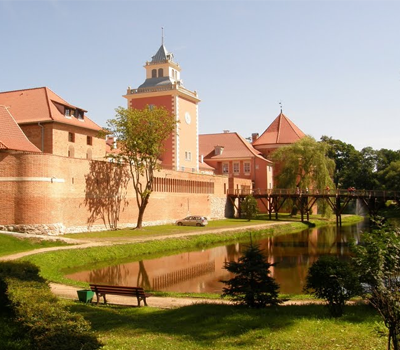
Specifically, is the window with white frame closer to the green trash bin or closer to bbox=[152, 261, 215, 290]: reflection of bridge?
bbox=[152, 261, 215, 290]: reflection of bridge

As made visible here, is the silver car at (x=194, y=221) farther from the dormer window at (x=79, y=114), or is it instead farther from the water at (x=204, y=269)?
the dormer window at (x=79, y=114)

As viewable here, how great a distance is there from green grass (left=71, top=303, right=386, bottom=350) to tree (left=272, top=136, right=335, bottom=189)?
38.8 meters

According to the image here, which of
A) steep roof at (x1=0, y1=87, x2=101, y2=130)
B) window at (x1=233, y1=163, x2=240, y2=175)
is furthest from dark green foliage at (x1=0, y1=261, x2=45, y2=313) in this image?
window at (x1=233, y1=163, x2=240, y2=175)

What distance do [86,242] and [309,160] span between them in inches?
1159

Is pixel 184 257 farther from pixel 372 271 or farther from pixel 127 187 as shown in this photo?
pixel 372 271

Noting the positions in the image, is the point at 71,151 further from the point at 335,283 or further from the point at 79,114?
the point at 335,283

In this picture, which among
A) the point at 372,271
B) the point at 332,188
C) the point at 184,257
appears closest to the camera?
the point at 372,271

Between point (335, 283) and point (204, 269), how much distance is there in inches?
498

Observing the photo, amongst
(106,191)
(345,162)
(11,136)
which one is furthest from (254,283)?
(345,162)

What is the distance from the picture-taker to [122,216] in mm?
35000

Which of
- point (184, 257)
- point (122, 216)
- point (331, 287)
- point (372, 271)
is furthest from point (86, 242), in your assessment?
point (372, 271)

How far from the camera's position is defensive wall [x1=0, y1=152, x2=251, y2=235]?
2691 centimetres

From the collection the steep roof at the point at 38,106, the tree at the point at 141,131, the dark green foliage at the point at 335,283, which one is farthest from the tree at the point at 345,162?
the dark green foliage at the point at 335,283

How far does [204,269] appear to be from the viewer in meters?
21.6
